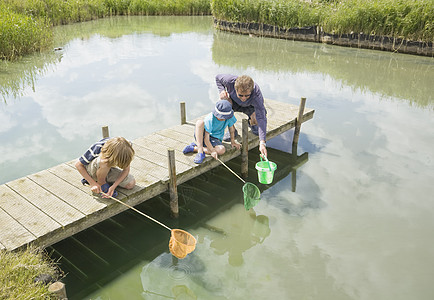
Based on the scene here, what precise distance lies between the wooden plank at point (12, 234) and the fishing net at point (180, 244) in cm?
146

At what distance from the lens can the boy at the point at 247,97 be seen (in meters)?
5.50

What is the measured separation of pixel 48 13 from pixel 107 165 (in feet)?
60.9

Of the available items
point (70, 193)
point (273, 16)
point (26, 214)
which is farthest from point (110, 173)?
point (273, 16)

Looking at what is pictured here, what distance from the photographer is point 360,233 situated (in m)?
5.18

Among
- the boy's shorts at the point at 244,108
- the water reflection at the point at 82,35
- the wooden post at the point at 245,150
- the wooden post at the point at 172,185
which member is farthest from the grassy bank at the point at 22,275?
the water reflection at the point at 82,35

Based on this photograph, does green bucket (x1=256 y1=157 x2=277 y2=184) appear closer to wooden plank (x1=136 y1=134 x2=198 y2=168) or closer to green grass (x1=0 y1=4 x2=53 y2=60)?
wooden plank (x1=136 y1=134 x2=198 y2=168)

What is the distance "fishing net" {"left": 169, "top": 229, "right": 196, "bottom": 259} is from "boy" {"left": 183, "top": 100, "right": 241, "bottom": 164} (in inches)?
52.7

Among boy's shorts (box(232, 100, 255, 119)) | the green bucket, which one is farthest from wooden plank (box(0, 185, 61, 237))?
boy's shorts (box(232, 100, 255, 119))

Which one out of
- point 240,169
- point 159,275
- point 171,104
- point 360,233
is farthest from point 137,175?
point 171,104

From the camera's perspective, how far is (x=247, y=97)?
5.76 meters

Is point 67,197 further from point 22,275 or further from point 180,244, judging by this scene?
point 180,244

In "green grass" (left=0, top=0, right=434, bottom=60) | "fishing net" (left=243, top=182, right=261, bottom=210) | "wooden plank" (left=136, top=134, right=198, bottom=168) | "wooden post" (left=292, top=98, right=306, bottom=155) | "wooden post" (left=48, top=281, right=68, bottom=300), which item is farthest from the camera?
"green grass" (left=0, top=0, right=434, bottom=60)

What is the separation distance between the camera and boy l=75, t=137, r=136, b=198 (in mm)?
4086

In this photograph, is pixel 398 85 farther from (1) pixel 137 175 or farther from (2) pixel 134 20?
(2) pixel 134 20
